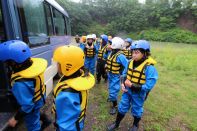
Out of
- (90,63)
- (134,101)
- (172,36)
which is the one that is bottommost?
(172,36)

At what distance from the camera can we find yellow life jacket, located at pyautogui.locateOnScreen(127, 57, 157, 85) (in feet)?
13.0

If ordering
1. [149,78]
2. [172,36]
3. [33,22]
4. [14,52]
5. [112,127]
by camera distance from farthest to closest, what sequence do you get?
[172,36] < [33,22] < [112,127] < [149,78] < [14,52]

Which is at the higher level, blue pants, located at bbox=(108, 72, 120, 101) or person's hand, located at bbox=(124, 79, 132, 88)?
person's hand, located at bbox=(124, 79, 132, 88)

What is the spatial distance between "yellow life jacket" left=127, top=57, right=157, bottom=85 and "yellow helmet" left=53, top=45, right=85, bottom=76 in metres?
1.94

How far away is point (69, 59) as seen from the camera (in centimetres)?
218

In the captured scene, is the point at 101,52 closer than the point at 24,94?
No

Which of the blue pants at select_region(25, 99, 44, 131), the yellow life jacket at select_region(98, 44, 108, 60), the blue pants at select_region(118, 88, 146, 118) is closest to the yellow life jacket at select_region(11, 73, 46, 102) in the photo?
the blue pants at select_region(25, 99, 44, 131)

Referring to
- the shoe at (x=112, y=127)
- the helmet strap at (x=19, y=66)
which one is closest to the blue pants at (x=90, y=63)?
the shoe at (x=112, y=127)

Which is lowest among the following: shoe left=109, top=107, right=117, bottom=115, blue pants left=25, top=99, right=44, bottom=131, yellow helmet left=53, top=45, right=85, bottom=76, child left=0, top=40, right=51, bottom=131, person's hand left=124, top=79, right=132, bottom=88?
shoe left=109, top=107, right=117, bottom=115

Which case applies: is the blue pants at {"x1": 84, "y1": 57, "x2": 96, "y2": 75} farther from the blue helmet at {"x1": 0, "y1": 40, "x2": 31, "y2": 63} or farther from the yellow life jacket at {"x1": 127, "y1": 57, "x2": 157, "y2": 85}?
the blue helmet at {"x1": 0, "y1": 40, "x2": 31, "y2": 63}

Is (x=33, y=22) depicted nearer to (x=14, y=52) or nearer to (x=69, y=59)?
(x=14, y=52)

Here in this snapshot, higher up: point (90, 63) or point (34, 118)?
point (34, 118)

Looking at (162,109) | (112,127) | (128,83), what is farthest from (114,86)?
(162,109)

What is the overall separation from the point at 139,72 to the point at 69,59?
2.08 meters
